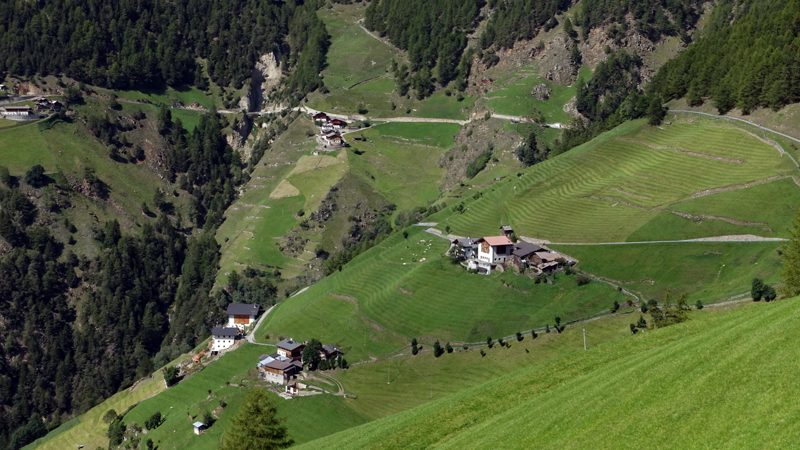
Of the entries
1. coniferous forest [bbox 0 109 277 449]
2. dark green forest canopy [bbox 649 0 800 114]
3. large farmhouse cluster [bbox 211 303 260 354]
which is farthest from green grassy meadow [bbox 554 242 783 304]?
coniferous forest [bbox 0 109 277 449]

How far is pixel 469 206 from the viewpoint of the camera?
133 m

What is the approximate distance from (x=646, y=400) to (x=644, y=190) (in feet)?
292

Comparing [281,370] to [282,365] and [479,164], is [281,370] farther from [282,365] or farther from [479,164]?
[479,164]

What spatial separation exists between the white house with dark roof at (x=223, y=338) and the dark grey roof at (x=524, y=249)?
5815 centimetres

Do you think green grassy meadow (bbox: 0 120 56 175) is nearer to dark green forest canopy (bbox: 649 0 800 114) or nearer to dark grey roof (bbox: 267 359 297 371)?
dark grey roof (bbox: 267 359 297 371)

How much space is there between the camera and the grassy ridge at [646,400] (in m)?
26.4

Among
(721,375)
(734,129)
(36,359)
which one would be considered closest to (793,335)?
(721,375)

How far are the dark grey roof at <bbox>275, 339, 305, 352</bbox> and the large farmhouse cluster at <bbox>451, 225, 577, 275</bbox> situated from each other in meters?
29.5

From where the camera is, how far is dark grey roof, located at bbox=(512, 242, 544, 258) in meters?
101

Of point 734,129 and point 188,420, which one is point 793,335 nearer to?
point 188,420

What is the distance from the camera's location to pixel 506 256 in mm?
104000

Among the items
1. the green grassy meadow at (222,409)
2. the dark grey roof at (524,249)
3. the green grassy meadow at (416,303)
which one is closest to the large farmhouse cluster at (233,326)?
the green grassy meadow at (416,303)

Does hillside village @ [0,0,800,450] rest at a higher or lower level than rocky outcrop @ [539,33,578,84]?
lower

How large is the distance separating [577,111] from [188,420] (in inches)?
5052
